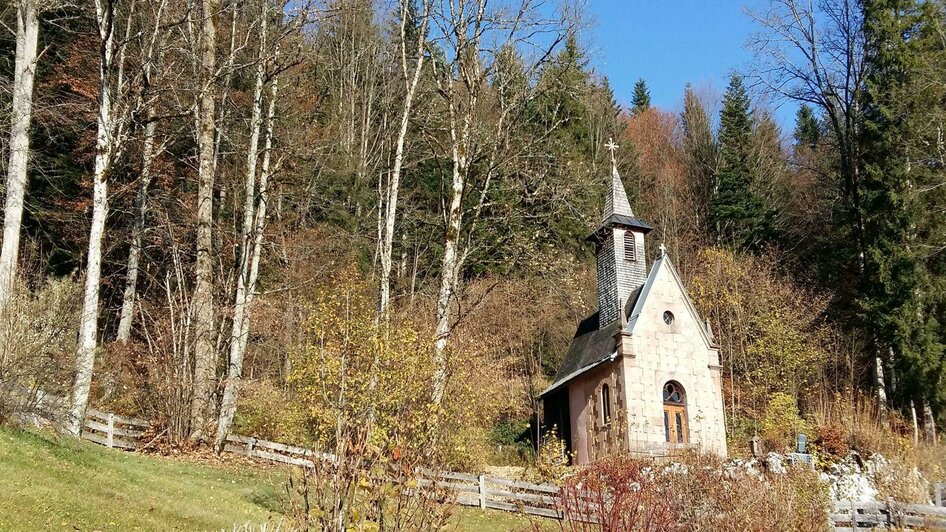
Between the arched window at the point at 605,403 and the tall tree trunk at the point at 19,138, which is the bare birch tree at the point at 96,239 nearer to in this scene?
the tall tree trunk at the point at 19,138

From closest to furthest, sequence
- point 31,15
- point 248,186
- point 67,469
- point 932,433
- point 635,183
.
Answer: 1. point 67,469
2. point 31,15
3. point 248,186
4. point 932,433
5. point 635,183

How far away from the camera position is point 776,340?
2620 centimetres

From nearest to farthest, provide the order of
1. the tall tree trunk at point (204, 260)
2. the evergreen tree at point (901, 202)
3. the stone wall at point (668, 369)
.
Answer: the tall tree trunk at point (204, 260), the stone wall at point (668, 369), the evergreen tree at point (901, 202)

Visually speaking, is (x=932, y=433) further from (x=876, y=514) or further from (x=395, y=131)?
Answer: (x=395, y=131)

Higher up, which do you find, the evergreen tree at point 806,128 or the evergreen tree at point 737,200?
the evergreen tree at point 806,128

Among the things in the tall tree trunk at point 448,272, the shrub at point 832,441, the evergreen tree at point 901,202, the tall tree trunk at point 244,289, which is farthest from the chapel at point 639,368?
the tall tree trunk at point 244,289

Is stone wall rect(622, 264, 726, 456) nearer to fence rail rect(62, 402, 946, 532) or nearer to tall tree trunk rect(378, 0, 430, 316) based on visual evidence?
fence rail rect(62, 402, 946, 532)

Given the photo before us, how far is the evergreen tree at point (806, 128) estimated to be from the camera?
4189 cm

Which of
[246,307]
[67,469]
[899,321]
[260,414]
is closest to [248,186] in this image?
[246,307]

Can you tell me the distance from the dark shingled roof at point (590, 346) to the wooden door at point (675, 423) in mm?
2304

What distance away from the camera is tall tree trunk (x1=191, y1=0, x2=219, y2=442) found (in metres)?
13.8

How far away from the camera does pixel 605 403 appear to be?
21438mm

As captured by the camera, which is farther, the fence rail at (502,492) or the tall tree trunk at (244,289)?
the tall tree trunk at (244,289)

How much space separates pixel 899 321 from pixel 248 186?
62.4 feet
